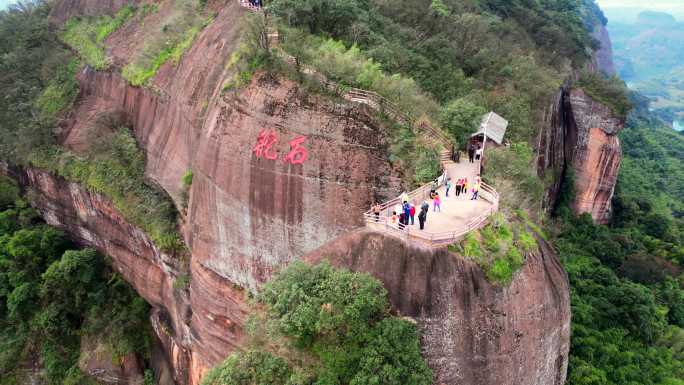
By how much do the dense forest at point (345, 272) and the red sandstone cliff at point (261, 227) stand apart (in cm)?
100

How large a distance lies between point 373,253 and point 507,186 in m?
5.65

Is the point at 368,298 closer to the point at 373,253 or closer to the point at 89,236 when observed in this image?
the point at 373,253

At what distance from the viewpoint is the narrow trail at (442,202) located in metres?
11.6

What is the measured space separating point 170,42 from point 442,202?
1909 centimetres

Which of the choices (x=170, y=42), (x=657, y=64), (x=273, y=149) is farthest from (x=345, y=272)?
(x=657, y=64)

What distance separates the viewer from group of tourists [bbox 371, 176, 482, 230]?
11.8 meters

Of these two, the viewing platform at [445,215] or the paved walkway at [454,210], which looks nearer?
the viewing platform at [445,215]

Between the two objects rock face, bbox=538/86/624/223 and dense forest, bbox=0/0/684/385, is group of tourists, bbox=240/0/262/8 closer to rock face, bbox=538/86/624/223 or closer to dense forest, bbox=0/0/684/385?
dense forest, bbox=0/0/684/385

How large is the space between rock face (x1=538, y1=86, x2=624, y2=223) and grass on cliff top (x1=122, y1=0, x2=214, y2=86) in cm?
2240

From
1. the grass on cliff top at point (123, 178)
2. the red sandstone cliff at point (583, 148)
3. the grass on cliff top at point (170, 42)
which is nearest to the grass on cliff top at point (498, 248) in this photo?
the grass on cliff top at point (123, 178)

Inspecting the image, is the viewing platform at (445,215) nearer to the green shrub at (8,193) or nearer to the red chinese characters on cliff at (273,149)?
the red chinese characters on cliff at (273,149)

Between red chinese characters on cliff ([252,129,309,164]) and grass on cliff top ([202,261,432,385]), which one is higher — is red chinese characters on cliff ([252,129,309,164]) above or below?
above

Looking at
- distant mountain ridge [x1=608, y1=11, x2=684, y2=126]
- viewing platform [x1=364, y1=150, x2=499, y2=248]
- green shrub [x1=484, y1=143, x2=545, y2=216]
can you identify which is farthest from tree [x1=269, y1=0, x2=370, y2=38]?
distant mountain ridge [x1=608, y1=11, x2=684, y2=126]

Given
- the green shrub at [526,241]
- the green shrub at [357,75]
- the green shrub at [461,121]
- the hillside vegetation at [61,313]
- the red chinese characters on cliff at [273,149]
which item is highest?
the green shrub at [357,75]
